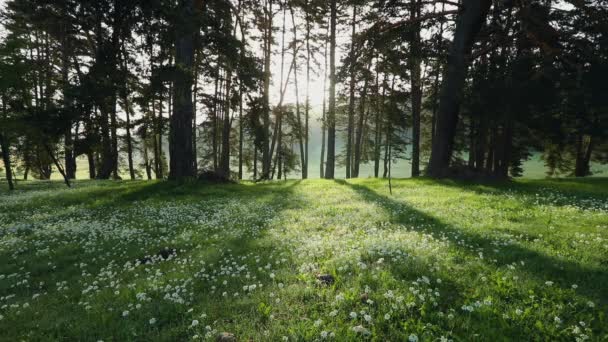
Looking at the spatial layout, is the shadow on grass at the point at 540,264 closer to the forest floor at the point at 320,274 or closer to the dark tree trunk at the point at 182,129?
the forest floor at the point at 320,274

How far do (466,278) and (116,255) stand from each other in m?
8.50

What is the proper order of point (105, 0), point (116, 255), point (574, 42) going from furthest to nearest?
1. point (574, 42)
2. point (105, 0)
3. point (116, 255)

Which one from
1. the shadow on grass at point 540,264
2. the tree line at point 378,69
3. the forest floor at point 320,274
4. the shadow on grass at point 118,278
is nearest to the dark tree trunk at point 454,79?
the tree line at point 378,69

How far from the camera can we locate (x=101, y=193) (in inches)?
688

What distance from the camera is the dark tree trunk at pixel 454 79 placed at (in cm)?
1666

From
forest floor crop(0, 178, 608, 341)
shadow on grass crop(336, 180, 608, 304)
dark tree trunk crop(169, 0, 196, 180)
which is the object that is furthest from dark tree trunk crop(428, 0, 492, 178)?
dark tree trunk crop(169, 0, 196, 180)

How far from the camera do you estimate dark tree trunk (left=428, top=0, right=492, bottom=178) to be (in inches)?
656

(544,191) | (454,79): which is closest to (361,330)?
(544,191)

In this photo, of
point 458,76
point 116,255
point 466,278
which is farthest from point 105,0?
point 458,76

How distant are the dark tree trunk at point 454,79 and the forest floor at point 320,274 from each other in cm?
757

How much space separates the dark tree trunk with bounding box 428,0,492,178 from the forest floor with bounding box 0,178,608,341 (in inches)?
298

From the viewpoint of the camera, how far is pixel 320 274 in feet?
18.7

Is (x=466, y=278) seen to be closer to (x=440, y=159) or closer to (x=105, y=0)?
(x=105, y=0)

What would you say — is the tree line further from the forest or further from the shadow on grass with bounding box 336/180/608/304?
the shadow on grass with bounding box 336/180/608/304
